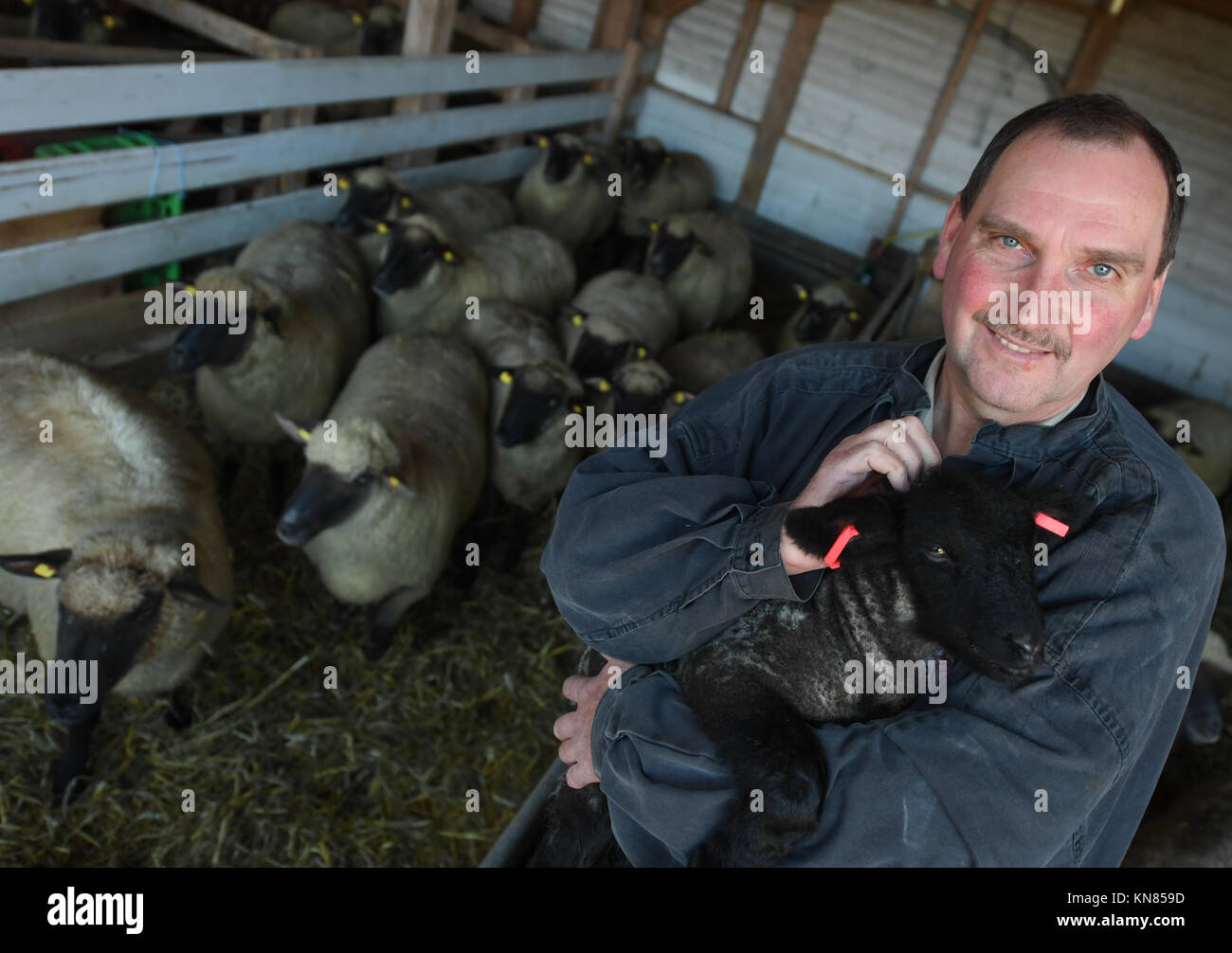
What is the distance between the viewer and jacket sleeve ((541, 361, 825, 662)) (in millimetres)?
1634

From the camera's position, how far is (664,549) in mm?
1676

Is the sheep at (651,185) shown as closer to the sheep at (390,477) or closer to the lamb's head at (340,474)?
the sheep at (390,477)

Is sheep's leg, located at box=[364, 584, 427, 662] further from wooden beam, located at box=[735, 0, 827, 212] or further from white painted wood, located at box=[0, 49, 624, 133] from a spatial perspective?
wooden beam, located at box=[735, 0, 827, 212]

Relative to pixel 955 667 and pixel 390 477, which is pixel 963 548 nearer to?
pixel 955 667

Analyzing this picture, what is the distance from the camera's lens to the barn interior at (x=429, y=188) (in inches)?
127

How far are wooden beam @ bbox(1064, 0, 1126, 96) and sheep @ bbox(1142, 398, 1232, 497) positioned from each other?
2421mm

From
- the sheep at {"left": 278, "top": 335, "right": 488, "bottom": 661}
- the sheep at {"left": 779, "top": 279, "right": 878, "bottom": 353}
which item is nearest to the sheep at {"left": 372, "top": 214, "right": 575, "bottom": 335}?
the sheep at {"left": 278, "top": 335, "right": 488, "bottom": 661}

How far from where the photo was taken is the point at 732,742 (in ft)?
5.34

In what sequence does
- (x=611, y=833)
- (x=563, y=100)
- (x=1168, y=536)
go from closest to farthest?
1. (x=1168, y=536)
2. (x=611, y=833)
3. (x=563, y=100)

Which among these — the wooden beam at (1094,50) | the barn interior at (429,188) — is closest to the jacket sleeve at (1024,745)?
the barn interior at (429,188)

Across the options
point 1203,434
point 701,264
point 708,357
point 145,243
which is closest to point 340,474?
point 145,243

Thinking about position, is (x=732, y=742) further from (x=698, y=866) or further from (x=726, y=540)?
(x=726, y=540)

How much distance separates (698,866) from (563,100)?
22.0ft
